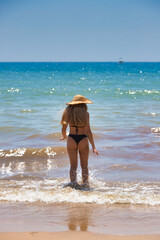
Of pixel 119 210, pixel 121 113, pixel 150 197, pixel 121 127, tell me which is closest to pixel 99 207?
pixel 119 210

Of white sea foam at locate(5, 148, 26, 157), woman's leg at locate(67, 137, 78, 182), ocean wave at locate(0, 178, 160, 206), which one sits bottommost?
ocean wave at locate(0, 178, 160, 206)

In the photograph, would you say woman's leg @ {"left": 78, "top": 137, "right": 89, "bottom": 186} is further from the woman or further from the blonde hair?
the blonde hair

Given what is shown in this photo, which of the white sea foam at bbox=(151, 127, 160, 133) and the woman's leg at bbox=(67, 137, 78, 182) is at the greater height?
the woman's leg at bbox=(67, 137, 78, 182)

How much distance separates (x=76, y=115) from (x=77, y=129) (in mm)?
281

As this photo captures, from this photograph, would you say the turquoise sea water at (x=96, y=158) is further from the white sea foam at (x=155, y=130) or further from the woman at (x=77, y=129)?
the woman at (x=77, y=129)

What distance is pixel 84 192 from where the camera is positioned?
554 centimetres

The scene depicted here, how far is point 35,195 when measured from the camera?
5.41 m

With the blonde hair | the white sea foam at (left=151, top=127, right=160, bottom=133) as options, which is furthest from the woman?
the white sea foam at (left=151, top=127, right=160, bottom=133)

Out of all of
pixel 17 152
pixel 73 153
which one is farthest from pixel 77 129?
pixel 17 152

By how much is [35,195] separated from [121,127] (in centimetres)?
692

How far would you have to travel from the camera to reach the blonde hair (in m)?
5.58

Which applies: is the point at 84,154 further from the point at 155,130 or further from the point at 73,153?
the point at 155,130

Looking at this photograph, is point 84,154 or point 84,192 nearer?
point 84,192

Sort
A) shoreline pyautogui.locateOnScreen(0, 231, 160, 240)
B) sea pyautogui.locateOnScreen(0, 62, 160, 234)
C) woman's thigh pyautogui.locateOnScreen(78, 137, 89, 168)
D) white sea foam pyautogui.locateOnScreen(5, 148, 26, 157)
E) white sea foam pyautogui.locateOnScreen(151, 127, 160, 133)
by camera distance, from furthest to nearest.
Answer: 1. white sea foam pyautogui.locateOnScreen(151, 127, 160, 133)
2. white sea foam pyautogui.locateOnScreen(5, 148, 26, 157)
3. woman's thigh pyautogui.locateOnScreen(78, 137, 89, 168)
4. sea pyautogui.locateOnScreen(0, 62, 160, 234)
5. shoreline pyautogui.locateOnScreen(0, 231, 160, 240)
